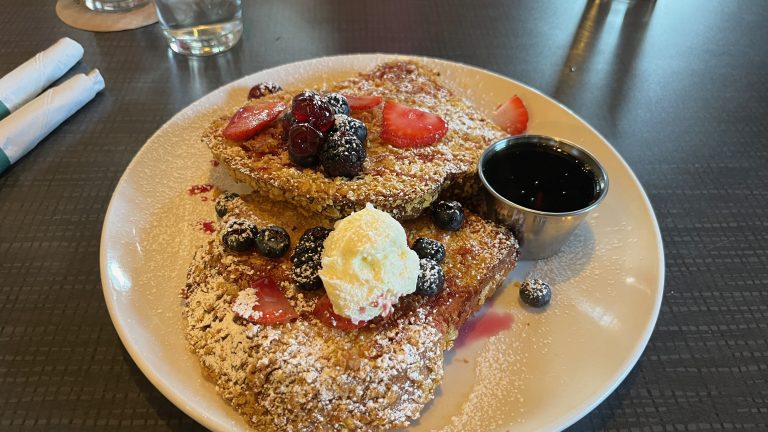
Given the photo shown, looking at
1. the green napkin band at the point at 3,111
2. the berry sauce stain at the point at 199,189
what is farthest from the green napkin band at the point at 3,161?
the berry sauce stain at the point at 199,189

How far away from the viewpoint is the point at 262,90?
6.45 ft

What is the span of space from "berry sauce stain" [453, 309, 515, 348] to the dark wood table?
309 millimetres

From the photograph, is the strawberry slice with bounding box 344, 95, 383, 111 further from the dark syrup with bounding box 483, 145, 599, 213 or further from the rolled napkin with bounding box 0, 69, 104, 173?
the rolled napkin with bounding box 0, 69, 104, 173

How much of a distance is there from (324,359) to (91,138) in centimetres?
148

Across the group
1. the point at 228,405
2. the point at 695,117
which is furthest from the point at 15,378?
the point at 695,117

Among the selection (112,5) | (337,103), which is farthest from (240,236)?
(112,5)

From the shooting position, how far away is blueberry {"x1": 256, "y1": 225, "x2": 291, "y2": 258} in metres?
1.43

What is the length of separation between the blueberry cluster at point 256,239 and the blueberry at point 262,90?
0.67m

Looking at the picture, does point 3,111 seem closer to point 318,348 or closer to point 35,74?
point 35,74

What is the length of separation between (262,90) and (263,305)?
0.95 m

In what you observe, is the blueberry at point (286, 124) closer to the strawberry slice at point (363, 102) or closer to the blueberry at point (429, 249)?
the strawberry slice at point (363, 102)

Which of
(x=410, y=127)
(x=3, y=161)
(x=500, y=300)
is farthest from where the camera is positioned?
(x=3, y=161)

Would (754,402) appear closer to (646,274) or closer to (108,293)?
(646,274)

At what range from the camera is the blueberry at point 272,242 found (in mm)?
1434
